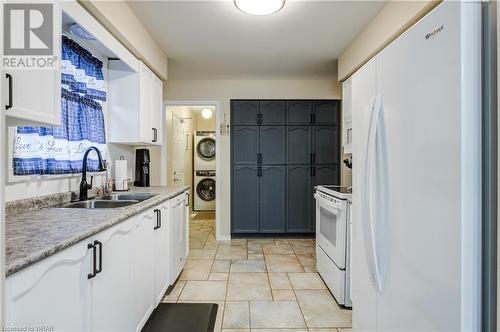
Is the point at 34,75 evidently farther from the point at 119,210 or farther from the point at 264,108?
the point at 264,108

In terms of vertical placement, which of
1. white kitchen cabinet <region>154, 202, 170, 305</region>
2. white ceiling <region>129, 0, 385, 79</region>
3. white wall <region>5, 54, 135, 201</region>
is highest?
white ceiling <region>129, 0, 385, 79</region>

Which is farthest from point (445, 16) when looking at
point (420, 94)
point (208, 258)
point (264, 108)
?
point (264, 108)

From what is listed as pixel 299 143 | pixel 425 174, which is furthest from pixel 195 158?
pixel 425 174

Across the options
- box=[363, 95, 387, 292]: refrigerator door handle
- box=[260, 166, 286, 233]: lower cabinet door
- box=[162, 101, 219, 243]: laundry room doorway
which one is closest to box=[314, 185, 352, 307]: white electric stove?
box=[363, 95, 387, 292]: refrigerator door handle

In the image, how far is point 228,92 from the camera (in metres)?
4.56

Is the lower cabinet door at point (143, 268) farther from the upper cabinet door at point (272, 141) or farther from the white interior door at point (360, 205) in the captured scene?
the upper cabinet door at point (272, 141)

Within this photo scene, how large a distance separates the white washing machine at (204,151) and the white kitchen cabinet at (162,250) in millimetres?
4557

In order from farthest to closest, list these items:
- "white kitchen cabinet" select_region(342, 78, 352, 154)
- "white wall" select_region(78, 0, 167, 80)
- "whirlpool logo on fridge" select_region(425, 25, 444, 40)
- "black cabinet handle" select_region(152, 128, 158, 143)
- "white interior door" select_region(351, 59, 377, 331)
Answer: "black cabinet handle" select_region(152, 128, 158, 143) < "white kitchen cabinet" select_region(342, 78, 352, 154) < "white wall" select_region(78, 0, 167, 80) < "white interior door" select_region(351, 59, 377, 331) < "whirlpool logo on fridge" select_region(425, 25, 444, 40)

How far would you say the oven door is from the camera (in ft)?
7.66

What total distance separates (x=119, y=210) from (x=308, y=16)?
7.63 feet

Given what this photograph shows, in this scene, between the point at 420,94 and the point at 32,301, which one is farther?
the point at 420,94

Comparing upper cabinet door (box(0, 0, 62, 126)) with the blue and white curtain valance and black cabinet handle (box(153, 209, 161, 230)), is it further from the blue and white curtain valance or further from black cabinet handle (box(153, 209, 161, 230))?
black cabinet handle (box(153, 209, 161, 230))

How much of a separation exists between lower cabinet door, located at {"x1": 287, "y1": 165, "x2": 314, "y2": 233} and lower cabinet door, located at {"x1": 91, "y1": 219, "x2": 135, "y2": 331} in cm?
317

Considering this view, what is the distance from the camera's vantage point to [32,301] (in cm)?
88
